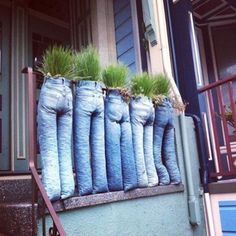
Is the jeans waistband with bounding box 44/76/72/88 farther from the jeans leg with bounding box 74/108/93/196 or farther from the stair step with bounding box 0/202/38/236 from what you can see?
the stair step with bounding box 0/202/38/236

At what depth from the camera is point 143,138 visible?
2.61 meters

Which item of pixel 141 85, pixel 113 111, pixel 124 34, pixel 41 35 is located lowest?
pixel 113 111

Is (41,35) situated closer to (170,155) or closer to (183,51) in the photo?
(183,51)

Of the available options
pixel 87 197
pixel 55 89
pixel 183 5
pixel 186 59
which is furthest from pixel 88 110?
pixel 183 5

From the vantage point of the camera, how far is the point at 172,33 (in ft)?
11.7

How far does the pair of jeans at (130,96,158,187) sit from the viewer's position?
2.48m

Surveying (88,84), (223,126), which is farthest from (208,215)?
(88,84)

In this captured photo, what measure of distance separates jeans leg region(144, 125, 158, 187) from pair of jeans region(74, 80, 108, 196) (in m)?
0.52

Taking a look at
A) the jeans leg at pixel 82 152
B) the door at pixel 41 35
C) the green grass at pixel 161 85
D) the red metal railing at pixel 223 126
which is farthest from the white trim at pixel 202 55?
the jeans leg at pixel 82 152

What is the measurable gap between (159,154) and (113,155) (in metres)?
0.60

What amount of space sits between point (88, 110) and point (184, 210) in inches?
53.7

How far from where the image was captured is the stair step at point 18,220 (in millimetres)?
1687

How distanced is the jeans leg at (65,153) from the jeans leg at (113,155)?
37cm

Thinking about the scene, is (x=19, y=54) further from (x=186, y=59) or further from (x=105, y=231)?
(x=105, y=231)
